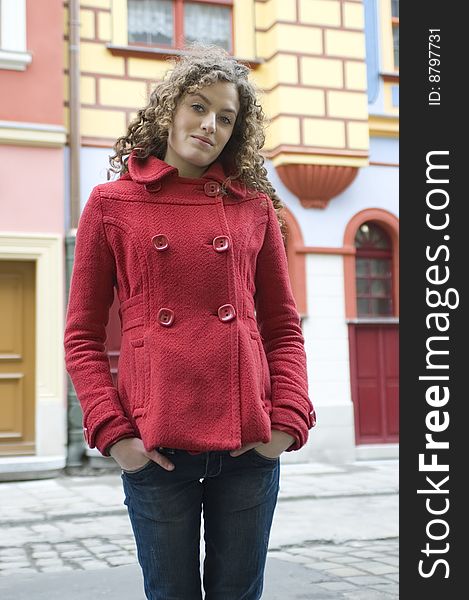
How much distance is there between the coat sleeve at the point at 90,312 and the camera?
6.15 ft

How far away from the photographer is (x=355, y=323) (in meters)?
10.3

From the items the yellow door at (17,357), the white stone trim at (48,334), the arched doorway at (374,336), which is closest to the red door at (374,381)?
the arched doorway at (374,336)

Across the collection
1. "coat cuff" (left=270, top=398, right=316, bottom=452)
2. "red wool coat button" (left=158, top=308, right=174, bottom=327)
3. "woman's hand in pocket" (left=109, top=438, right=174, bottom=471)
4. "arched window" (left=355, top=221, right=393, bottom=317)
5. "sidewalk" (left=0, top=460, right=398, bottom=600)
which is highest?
"arched window" (left=355, top=221, right=393, bottom=317)

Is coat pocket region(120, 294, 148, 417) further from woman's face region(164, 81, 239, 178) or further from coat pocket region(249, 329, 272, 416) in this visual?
woman's face region(164, 81, 239, 178)

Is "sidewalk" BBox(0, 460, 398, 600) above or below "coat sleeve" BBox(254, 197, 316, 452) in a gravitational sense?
below

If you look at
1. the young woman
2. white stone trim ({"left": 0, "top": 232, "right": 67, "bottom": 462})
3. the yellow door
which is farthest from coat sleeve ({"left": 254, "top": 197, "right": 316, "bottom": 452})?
the yellow door

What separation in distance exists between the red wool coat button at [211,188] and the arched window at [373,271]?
873cm

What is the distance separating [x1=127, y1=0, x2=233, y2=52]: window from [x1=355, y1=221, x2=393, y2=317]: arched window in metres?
2.88

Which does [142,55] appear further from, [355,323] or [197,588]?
[197,588]

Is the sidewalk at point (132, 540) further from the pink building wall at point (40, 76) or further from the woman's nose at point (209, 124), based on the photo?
the pink building wall at point (40, 76)

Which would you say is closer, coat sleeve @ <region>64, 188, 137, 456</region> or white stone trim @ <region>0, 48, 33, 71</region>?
coat sleeve @ <region>64, 188, 137, 456</region>

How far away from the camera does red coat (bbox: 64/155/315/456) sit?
1817mm

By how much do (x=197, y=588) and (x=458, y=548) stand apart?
1.10 metres

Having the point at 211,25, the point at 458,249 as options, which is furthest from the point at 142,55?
the point at 458,249
